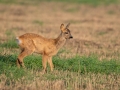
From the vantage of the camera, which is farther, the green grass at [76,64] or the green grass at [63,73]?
the green grass at [76,64]

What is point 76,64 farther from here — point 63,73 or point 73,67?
point 63,73

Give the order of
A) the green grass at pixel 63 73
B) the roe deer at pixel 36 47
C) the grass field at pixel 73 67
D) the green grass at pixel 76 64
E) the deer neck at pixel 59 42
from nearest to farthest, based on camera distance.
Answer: the grass field at pixel 73 67 < the green grass at pixel 63 73 < the green grass at pixel 76 64 < the roe deer at pixel 36 47 < the deer neck at pixel 59 42

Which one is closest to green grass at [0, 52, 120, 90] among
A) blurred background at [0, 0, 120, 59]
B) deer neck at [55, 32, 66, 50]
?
deer neck at [55, 32, 66, 50]

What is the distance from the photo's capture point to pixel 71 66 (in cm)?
1209

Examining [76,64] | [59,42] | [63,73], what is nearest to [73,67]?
[76,64]

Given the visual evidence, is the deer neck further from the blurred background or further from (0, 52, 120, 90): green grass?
the blurred background

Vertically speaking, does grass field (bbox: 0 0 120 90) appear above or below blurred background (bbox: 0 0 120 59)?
below

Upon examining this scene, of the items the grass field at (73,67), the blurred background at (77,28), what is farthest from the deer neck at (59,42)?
the blurred background at (77,28)

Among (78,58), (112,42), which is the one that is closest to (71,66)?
(78,58)

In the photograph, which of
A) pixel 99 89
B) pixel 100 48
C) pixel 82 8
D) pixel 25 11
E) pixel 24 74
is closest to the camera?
pixel 99 89

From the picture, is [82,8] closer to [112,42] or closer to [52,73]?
[112,42]

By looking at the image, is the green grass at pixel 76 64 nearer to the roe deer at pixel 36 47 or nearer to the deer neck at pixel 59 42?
the roe deer at pixel 36 47

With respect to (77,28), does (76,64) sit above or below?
below

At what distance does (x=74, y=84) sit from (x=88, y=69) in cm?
199
